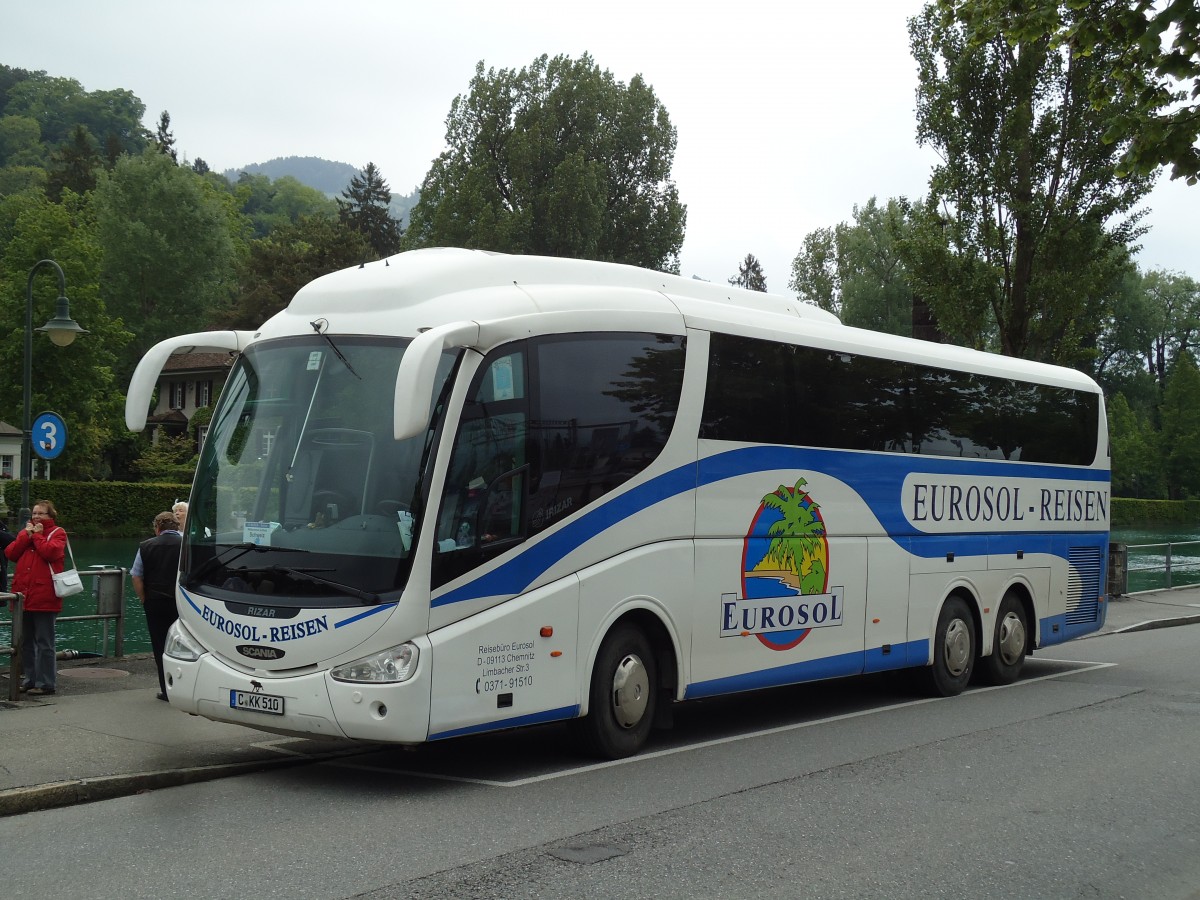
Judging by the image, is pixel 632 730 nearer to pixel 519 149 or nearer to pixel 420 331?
pixel 420 331

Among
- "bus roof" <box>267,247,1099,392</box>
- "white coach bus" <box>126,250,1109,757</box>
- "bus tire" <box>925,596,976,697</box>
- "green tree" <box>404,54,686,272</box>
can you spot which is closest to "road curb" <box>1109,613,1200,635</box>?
"bus tire" <box>925,596,976,697</box>

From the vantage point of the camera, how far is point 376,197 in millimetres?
99562

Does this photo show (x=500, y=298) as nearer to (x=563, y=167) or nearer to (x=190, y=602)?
(x=190, y=602)

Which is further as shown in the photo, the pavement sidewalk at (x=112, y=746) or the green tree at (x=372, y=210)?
the green tree at (x=372, y=210)

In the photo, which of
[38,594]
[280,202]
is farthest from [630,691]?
[280,202]

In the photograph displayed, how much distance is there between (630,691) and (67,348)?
176 ft

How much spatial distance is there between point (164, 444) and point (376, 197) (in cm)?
3975

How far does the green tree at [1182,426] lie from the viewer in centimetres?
8944

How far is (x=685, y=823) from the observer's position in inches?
307

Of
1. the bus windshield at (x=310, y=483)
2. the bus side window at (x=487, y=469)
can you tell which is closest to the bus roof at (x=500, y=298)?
the bus windshield at (x=310, y=483)

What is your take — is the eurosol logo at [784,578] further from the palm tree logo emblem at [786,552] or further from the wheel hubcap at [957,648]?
the wheel hubcap at [957,648]

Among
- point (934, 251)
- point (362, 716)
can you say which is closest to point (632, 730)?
point (362, 716)

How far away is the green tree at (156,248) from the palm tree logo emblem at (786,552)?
7051 cm

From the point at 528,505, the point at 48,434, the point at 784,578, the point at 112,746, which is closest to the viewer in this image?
the point at 528,505
